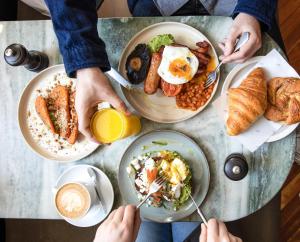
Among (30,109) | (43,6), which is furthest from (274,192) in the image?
(43,6)

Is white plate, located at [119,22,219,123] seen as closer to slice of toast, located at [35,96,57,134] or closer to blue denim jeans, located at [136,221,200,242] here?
slice of toast, located at [35,96,57,134]

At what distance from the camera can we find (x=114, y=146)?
3.92 feet

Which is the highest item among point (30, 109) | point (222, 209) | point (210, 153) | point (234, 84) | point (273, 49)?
point (273, 49)

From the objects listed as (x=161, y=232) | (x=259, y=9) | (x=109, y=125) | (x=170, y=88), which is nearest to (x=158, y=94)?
(x=170, y=88)

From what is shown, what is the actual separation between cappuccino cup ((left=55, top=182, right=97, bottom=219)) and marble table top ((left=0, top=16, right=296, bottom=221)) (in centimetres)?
11

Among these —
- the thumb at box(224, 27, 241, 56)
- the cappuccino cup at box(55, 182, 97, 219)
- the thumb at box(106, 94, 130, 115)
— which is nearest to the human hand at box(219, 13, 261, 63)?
the thumb at box(224, 27, 241, 56)

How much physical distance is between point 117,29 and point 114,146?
1.27 feet

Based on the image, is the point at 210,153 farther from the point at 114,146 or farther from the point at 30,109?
the point at 30,109

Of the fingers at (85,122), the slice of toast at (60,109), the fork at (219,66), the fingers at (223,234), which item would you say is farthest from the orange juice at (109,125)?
the fingers at (223,234)

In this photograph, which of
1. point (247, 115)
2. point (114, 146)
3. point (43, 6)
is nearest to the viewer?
point (247, 115)

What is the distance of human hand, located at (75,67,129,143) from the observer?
1.10 metres

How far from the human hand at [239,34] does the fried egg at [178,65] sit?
100 millimetres

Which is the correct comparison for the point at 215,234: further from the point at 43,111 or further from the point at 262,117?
the point at 43,111

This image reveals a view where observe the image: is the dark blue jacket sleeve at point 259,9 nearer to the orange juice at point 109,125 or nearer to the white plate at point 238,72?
the white plate at point 238,72
